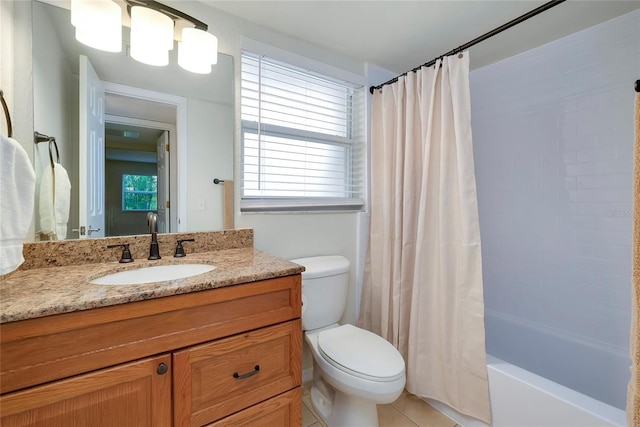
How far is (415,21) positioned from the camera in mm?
1508

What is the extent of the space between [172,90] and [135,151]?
1.17ft

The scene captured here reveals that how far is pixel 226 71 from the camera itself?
1462 millimetres

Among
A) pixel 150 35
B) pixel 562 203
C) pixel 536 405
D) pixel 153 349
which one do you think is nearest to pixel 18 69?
pixel 150 35

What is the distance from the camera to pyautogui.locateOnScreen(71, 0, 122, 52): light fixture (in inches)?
41.6

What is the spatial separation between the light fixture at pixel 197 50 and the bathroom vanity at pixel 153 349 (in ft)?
3.22

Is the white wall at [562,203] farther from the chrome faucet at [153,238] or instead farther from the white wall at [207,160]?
the chrome faucet at [153,238]

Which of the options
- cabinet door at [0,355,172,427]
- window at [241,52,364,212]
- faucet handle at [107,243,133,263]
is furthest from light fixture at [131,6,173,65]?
cabinet door at [0,355,172,427]

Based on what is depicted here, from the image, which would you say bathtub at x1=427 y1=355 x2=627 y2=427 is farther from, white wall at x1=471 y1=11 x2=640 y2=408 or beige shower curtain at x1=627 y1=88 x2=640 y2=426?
white wall at x1=471 y1=11 x2=640 y2=408

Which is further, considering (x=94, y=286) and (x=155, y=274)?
(x=155, y=274)

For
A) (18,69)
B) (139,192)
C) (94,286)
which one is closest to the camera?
(94,286)

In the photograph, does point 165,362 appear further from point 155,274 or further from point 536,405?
point 536,405

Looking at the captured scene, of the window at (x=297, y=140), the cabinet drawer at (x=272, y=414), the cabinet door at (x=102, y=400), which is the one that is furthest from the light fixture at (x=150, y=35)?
the cabinet drawer at (x=272, y=414)

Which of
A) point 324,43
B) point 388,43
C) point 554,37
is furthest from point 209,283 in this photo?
point 554,37

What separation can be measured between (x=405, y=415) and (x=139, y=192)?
183 centimetres
